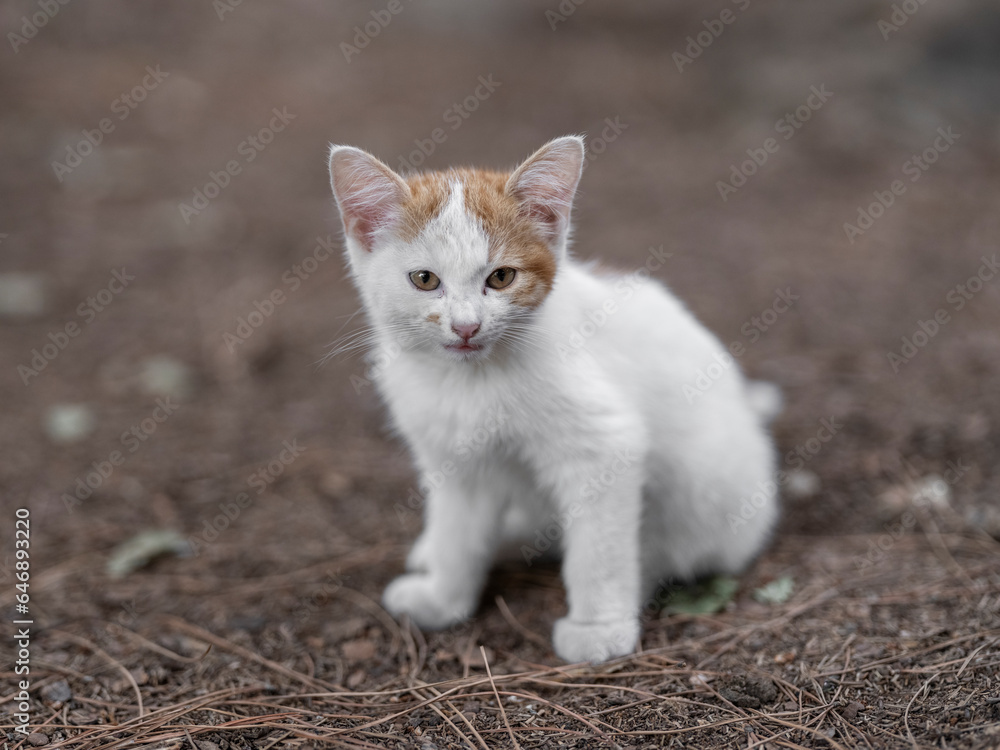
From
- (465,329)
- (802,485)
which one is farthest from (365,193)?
(802,485)

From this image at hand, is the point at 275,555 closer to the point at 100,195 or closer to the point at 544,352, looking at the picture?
the point at 544,352

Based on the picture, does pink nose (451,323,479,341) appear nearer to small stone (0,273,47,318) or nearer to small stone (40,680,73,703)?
small stone (40,680,73,703)

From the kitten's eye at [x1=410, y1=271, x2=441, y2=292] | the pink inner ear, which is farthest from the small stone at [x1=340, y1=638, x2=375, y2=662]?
the pink inner ear

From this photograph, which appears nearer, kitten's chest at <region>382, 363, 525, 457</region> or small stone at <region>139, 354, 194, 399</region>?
kitten's chest at <region>382, 363, 525, 457</region>

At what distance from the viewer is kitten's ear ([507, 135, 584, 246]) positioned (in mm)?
2518

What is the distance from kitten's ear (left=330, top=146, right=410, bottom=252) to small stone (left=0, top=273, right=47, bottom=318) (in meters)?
3.54

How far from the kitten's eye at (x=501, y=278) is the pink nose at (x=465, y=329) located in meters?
0.18

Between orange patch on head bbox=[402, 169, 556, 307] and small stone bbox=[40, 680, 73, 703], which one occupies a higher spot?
orange patch on head bbox=[402, 169, 556, 307]

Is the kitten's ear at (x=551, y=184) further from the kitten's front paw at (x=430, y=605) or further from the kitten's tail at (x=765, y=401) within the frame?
the kitten's tail at (x=765, y=401)

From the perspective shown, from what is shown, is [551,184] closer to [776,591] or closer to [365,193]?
[365,193]

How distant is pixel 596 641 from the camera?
9.02ft

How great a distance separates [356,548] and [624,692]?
4.90 feet

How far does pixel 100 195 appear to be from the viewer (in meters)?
6.53

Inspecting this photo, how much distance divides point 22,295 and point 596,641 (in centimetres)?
444
